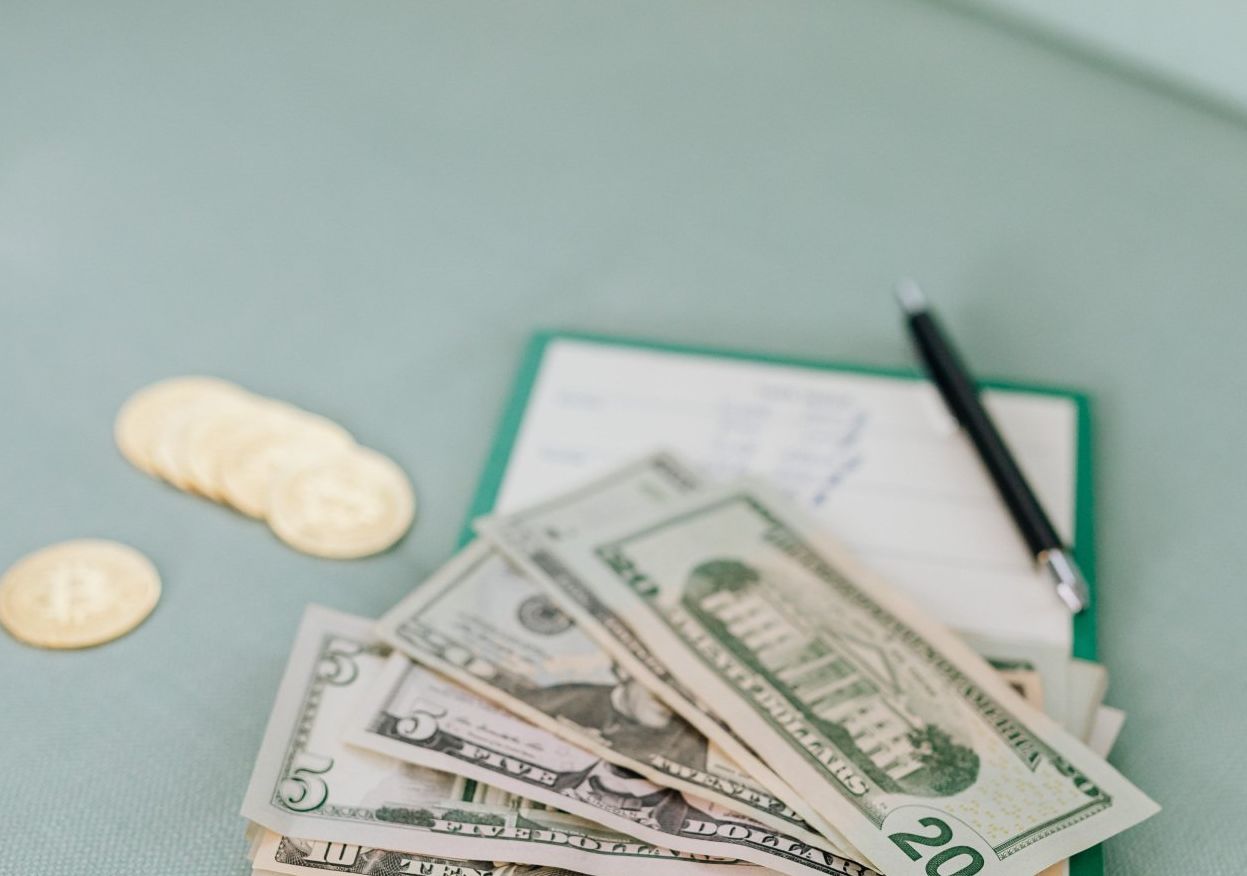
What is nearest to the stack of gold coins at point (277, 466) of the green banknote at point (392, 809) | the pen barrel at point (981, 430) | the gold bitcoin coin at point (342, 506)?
the gold bitcoin coin at point (342, 506)

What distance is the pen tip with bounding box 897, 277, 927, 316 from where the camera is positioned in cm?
75

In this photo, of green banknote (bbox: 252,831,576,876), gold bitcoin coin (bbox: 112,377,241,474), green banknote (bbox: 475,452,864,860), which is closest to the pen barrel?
green banknote (bbox: 475,452,864,860)

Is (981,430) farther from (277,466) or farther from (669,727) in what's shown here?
(277,466)

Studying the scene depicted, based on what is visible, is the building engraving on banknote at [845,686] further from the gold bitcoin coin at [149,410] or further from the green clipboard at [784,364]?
the gold bitcoin coin at [149,410]

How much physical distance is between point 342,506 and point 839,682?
27cm

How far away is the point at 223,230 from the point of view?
867 mm

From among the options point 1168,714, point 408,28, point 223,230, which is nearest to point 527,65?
point 408,28

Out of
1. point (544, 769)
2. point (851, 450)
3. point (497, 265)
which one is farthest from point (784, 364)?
point (544, 769)

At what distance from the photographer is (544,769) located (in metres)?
0.53

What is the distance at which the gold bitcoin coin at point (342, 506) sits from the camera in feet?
2.13

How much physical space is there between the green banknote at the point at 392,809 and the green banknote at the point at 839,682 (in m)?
0.07

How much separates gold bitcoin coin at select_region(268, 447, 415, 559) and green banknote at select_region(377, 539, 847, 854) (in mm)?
50

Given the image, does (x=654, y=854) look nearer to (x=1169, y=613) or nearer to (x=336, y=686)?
(x=336, y=686)

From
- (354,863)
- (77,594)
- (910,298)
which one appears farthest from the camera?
(910,298)
